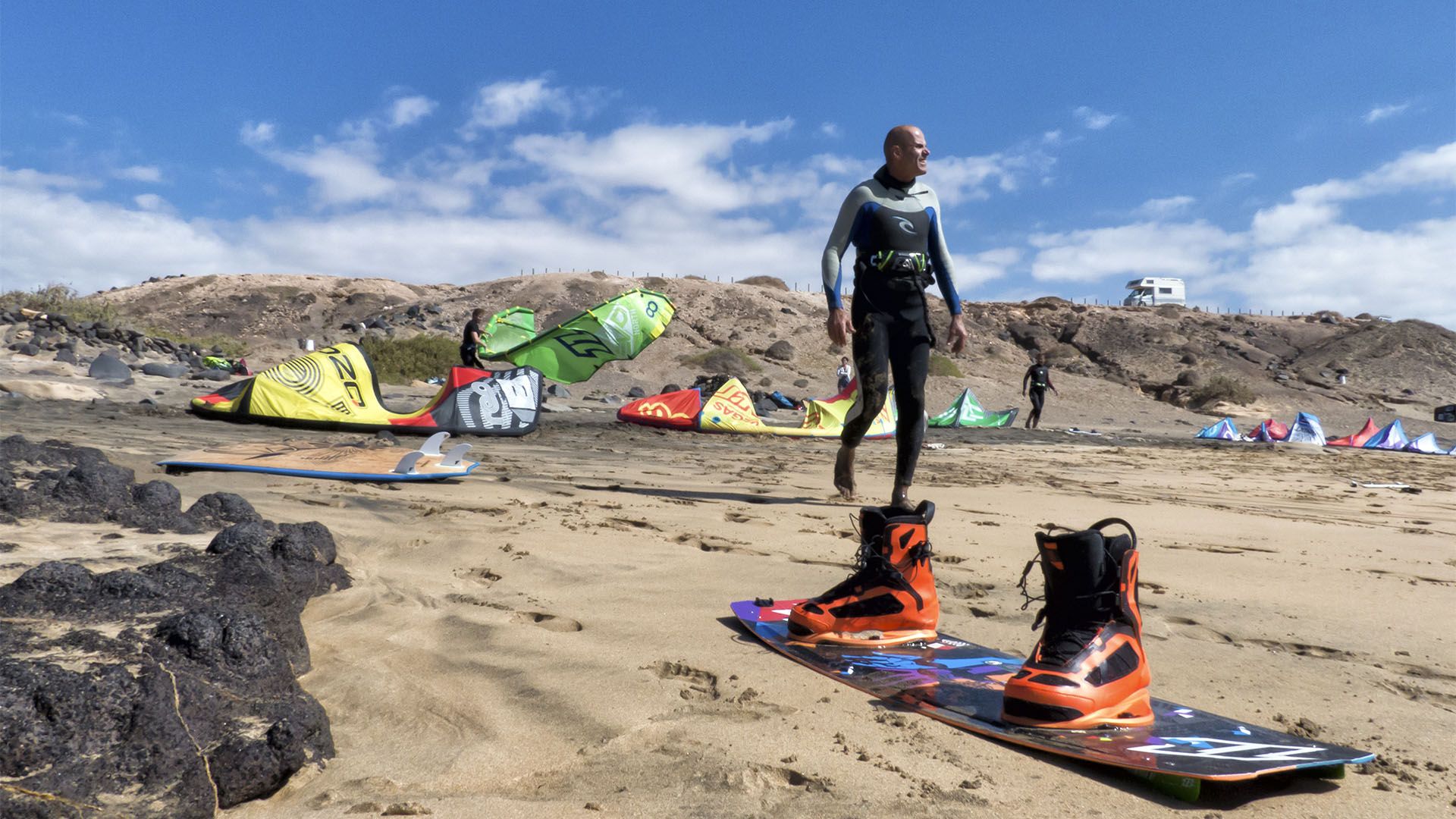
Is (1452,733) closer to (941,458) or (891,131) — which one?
(891,131)

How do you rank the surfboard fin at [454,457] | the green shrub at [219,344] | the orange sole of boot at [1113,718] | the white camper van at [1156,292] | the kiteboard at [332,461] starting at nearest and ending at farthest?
the orange sole of boot at [1113,718] → the kiteboard at [332,461] → the surfboard fin at [454,457] → the green shrub at [219,344] → the white camper van at [1156,292]

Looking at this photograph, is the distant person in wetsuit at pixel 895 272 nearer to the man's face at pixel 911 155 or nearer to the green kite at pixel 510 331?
the man's face at pixel 911 155

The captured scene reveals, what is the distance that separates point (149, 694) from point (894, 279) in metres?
3.47

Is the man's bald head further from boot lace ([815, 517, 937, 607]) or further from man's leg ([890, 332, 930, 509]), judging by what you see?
boot lace ([815, 517, 937, 607])

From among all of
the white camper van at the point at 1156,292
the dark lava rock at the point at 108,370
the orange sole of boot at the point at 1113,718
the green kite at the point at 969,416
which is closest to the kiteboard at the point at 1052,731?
the orange sole of boot at the point at 1113,718

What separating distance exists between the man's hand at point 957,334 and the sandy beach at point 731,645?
89 centimetres

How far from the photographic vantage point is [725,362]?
2450 centimetres

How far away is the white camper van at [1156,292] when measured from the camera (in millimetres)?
44594

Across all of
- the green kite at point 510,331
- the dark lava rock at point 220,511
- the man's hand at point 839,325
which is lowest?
the dark lava rock at point 220,511

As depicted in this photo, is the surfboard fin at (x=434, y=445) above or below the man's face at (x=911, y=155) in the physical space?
below

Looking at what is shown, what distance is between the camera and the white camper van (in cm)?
4459

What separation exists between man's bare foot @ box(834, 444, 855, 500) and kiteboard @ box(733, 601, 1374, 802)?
2.44 meters

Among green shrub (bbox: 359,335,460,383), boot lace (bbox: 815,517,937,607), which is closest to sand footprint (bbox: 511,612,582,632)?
boot lace (bbox: 815,517,937,607)

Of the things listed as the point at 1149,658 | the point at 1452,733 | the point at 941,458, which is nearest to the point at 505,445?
the point at 941,458
